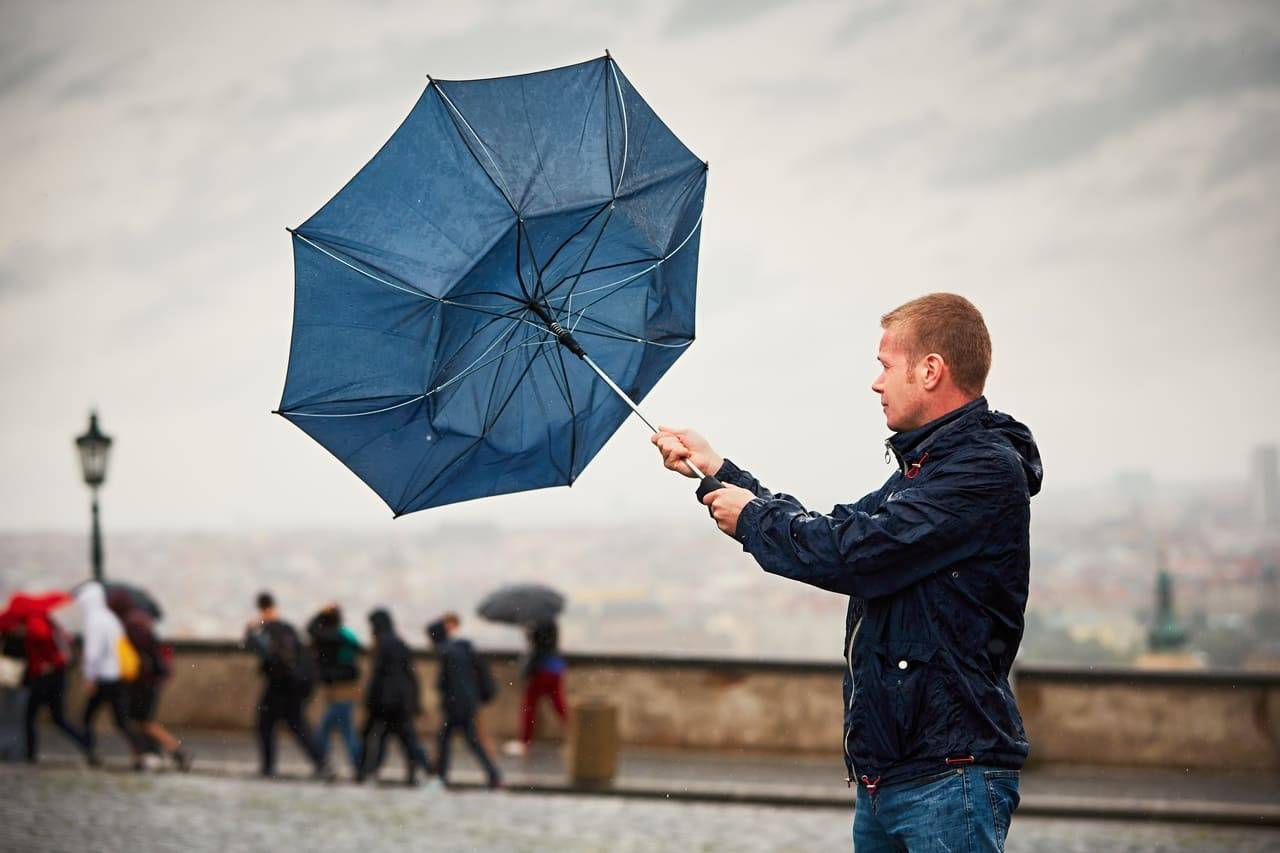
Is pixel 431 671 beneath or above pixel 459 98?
beneath

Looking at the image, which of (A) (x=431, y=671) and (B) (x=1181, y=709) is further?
(A) (x=431, y=671)

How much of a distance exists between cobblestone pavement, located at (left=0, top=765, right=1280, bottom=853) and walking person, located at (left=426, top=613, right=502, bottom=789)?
0.35 meters

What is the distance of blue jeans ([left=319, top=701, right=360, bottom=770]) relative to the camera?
46.1 ft

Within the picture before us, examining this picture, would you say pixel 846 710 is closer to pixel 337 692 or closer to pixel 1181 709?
pixel 337 692

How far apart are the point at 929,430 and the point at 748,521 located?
0.40m

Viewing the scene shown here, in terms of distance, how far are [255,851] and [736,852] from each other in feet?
9.78

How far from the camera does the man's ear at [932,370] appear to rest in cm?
321

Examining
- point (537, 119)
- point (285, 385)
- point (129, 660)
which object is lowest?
point (129, 660)

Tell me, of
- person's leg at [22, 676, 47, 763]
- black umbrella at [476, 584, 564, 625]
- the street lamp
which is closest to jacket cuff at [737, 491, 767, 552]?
person's leg at [22, 676, 47, 763]

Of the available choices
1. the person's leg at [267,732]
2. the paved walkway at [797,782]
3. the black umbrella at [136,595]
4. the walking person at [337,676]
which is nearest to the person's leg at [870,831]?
the paved walkway at [797,782]

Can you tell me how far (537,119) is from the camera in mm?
4105

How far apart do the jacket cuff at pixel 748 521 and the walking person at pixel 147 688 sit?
41.4 ft

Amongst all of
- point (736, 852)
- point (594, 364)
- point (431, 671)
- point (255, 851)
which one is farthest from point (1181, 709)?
point (594, 364)

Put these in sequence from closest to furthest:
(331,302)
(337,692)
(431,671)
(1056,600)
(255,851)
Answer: (331,302) → (255,851) → (337,692) → (431,671) → (1056,600)
